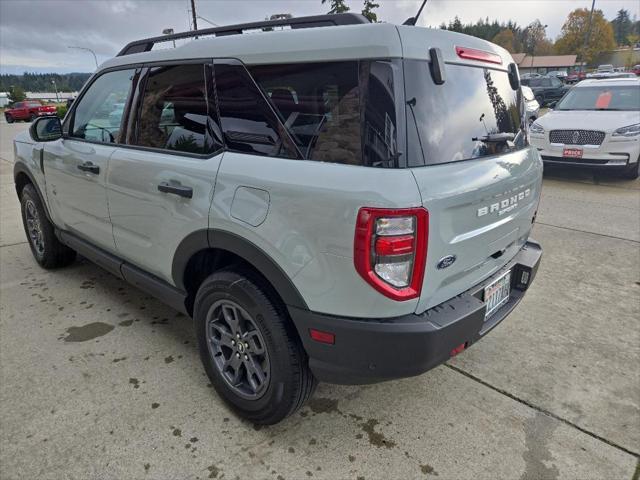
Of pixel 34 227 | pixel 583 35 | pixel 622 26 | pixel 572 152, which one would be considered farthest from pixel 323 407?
pixel 622 26

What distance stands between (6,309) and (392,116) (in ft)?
11.3

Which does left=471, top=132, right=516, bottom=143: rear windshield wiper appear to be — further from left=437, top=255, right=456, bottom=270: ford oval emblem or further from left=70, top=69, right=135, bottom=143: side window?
left=70, top=69, right=135, bottom=143: side window

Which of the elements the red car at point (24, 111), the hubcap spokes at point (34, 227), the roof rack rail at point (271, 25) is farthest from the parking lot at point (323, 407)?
the red car at point (24, 111)

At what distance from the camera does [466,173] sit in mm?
1910

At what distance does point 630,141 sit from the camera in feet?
24.7

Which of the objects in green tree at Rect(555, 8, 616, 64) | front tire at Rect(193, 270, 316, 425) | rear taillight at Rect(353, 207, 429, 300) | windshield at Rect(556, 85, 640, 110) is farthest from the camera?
green tree at Rect(555, 8, 616, 64)

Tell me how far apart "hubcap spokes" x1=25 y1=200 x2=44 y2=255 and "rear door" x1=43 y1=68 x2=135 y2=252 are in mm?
690

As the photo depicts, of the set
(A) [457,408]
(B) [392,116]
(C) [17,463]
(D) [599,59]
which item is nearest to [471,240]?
(B) [392,116]

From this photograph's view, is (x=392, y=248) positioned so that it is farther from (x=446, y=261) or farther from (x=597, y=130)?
(x=597, y=130)

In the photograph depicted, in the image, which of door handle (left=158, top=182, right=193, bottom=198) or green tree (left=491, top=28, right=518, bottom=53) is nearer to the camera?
door handle (left=158, top=182, right=193, bottom=198)

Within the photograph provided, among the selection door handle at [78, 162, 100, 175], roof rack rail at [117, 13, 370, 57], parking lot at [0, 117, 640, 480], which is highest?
roof rack rail at [117, 13, 370, 57]

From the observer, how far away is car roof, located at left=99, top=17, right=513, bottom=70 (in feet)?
5.69

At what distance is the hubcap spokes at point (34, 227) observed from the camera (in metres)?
4.20

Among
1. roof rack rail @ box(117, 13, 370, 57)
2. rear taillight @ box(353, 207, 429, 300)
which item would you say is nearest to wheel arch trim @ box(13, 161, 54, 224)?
roof rack rail @ box(117, 13, 370, 57)
